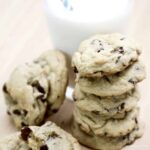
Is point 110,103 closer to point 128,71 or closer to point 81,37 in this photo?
point 128,71

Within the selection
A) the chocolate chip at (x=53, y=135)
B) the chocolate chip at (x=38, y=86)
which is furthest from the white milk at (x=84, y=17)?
the chocolate chip at (x=53, y=135)

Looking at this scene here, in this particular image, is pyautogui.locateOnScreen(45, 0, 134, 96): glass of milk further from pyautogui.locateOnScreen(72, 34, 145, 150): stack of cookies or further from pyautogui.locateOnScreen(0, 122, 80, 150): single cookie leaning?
pyautogui.locateOnScreen(0, 122, 80, 150): single cookie leaning

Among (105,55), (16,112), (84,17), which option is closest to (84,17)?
(84,17)

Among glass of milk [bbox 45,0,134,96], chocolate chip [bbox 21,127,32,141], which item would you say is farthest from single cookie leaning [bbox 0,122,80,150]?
glass of milk [bbox 45,0,134,96]

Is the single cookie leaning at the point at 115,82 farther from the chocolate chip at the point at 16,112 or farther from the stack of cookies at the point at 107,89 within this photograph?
the chocolate chip at the point at 16,112

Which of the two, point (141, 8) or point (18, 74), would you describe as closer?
point (18, 74)

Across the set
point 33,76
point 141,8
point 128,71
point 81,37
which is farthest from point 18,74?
point 141,8
